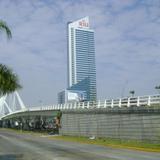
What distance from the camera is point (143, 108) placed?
42.7 meters

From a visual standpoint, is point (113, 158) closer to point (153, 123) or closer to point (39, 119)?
point (153, 123)

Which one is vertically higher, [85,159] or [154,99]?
[154,99]

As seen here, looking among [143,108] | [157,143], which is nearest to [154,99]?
[143,108]

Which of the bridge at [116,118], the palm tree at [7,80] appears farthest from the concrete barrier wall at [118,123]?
the palm tree at [7,80]

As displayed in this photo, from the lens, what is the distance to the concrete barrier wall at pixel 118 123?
41094mm

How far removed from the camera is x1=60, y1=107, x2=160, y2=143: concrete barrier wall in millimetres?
→ 41094

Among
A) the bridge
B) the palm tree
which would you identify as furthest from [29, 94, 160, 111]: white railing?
the palm tree

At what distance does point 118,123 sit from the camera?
167 ft

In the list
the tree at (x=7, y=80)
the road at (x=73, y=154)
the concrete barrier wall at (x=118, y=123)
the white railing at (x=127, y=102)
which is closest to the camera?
the road at (x=73, y=154)

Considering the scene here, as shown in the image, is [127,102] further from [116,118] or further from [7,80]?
[7,80]

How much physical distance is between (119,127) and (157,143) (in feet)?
38.4

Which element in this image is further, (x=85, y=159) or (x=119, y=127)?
(x=119, y=127)

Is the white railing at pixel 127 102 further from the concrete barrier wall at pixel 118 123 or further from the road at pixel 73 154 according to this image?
the road at pixel 73 154

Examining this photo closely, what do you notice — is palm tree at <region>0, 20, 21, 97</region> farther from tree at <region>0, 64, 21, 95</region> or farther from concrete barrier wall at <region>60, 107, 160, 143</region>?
concrete barrier wall at <region>60, 107, 160, 143</region>
